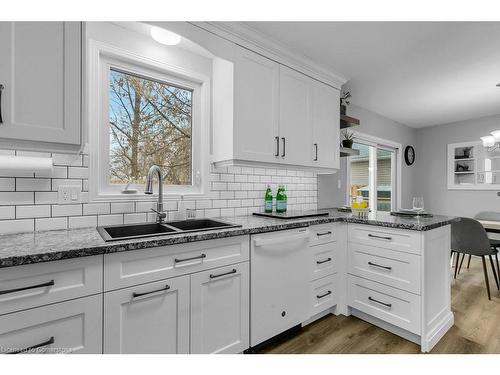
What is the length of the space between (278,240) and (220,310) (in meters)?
0.59

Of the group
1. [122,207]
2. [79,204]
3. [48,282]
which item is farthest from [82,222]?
[48,282]

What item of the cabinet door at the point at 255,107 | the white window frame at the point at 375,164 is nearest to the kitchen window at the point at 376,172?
the white window frame at the point at 375,164

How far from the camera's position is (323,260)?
2217mm

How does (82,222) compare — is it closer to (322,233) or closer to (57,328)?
(57,328)

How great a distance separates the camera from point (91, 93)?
5.50 ft

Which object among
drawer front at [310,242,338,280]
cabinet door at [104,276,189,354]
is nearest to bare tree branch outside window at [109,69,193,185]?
→ cabinet door at [104,276,189,354]

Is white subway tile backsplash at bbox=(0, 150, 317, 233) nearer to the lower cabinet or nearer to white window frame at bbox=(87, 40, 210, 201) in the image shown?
white window frame at bbox=(87, 40, 210, 201)

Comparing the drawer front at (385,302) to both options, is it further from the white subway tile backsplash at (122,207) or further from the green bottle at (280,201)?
the white subway tile backsplash at (122,207)

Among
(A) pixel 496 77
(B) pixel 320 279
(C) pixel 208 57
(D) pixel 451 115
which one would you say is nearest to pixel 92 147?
(C) pixel 208 57

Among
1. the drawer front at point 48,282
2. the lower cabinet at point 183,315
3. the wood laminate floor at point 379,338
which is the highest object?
the drawer front at point 48,282

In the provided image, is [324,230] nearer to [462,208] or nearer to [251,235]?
[251,235]

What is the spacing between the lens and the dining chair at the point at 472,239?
107 inches

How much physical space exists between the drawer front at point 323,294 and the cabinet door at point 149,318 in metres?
1.14

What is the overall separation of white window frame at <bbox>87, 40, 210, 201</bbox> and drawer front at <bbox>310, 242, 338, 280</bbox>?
1.04 metres
